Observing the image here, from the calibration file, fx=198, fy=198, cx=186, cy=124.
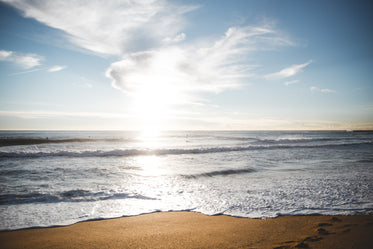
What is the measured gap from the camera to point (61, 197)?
21.5 ft

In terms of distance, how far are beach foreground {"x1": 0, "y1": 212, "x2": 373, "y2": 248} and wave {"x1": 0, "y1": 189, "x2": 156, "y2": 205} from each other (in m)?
1.93

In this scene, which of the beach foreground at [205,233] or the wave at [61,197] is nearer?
the beach foreground at [205,233]

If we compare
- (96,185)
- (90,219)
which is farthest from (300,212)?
(96,185)

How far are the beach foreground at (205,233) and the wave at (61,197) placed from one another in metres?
1.93

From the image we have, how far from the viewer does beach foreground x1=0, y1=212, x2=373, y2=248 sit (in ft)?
11.9

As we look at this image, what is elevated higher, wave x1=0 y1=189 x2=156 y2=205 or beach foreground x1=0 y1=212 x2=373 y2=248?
beach foreground x1=0 y1=212 x2=373 y2=248

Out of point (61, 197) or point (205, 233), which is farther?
point (61, 197)

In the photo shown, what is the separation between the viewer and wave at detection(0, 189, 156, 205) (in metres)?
6.19

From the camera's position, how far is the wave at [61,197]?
6189 mm

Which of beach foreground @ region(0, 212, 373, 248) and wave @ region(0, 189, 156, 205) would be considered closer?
beach foreground @ region(0, 212, 373, 248)

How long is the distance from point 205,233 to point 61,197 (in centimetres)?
516

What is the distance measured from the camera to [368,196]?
6371mm

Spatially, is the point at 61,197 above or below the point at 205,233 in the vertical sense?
below

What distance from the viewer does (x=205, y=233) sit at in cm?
407
